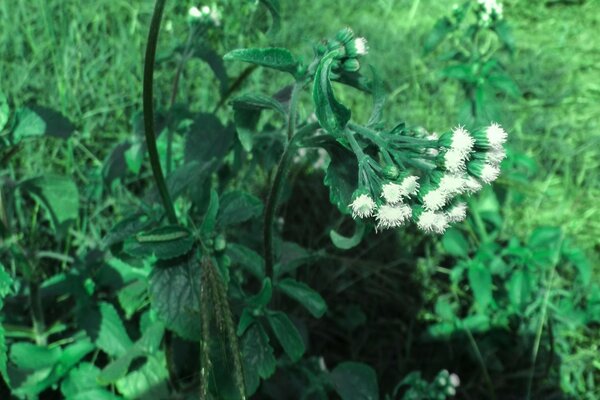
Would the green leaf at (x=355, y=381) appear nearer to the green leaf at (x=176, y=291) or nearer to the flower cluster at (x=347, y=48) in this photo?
the green leaf at (x=176, y=291)

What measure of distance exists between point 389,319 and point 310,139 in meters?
1.20

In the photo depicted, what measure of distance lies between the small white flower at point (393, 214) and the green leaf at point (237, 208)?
498 millimetres

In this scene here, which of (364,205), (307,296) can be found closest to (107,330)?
(307,296)

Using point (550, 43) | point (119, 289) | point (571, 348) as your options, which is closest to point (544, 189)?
point (571, 348)

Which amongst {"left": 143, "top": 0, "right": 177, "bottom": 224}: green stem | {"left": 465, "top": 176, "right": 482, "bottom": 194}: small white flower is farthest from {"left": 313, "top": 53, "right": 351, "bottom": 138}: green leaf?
{"left": 143, "top": 0, "right": 177, "bottom": 224}: green stem

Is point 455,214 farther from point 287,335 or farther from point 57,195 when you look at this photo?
point 57,195

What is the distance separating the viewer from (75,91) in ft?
8.93

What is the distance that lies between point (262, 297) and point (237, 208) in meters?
0.22

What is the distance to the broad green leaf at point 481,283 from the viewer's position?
7.67ft

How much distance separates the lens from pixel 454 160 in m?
1.28

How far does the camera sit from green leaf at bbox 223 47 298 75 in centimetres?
139

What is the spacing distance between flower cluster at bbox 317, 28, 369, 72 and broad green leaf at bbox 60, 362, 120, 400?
3.52 ft

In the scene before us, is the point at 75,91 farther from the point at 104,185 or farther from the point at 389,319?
the point at 389,319

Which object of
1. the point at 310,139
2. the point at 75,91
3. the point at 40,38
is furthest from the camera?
the point at 40,38
